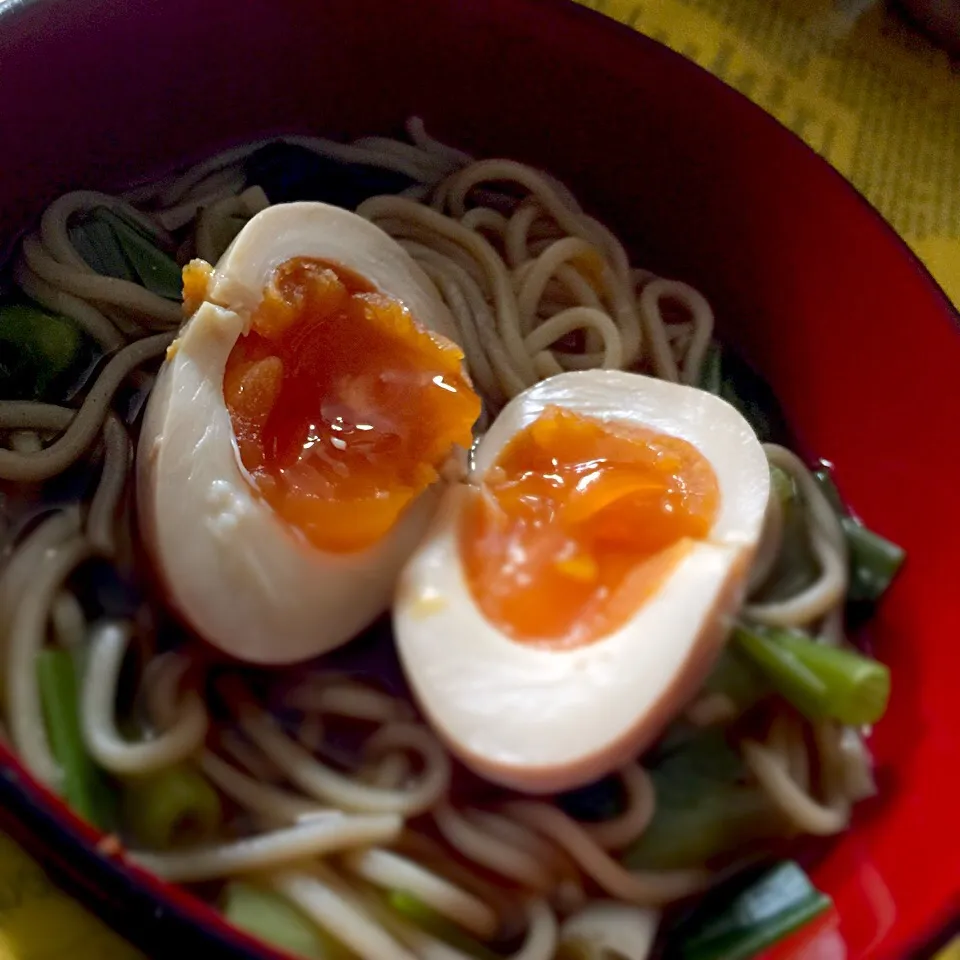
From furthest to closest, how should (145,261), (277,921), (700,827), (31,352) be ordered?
(145,261)
(31,352)
(700,827)
(277,921)

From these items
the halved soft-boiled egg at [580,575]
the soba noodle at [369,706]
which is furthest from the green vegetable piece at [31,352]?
the halved soft-boiled egg at [580,575]

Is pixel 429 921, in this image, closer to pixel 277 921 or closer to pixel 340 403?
pixel 277 921

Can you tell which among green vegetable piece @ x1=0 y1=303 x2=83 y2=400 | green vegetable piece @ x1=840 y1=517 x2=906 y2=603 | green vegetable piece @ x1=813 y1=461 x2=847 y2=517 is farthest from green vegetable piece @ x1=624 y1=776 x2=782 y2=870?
green vegetable piece @ x1=0 y1=303 x2=83 y2=400

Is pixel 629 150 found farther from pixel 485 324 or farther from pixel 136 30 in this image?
pixel 136 30

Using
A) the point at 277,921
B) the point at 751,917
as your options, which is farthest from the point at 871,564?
the point at 277,921

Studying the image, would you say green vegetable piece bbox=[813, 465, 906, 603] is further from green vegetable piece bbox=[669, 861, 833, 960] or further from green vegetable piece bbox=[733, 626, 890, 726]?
green vegetable piece bbox=[669, 861, 833, 960]

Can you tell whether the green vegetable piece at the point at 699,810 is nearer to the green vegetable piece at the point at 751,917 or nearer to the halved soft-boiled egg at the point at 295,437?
the green vegetable piece at the point at 751,917
